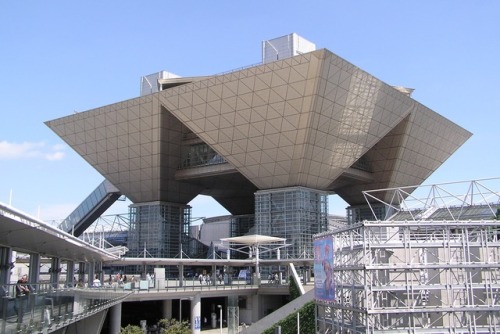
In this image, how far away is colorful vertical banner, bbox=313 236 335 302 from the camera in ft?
101

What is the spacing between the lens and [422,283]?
90.7 feet

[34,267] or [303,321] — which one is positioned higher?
[34,267]

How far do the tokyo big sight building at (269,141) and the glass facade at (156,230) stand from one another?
0.45 ft

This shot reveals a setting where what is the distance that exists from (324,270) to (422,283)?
19.4ft

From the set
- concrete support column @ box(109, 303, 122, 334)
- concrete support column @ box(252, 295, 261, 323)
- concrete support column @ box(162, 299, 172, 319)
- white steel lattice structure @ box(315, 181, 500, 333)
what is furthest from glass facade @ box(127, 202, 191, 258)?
white steel lattice structure @ box(315, 181, 500, 333)

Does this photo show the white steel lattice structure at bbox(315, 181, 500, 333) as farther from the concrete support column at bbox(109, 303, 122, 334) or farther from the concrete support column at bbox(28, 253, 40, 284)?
the concrete support column at bbox(109, 303, 122, 334)

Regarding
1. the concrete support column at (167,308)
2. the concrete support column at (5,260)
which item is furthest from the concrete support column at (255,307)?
the concrete support column at (5,260)

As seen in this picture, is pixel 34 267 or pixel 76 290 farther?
pixel 34 267

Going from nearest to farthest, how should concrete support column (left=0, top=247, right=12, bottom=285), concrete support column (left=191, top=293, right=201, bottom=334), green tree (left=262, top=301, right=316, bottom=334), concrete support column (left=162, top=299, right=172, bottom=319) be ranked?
concrete support column (left=0, top=247, right=12, bottom=285) < green tree (left=262, top=301, right=316, bottom=334) < concrete support column (left=191, top=293, right=201, bottom=334) < concrete support column (left=162, top=299, right=172, bottom=319)

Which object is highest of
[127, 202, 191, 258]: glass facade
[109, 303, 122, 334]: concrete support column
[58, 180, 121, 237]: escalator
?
[58, 180, 121, 237]: escalator

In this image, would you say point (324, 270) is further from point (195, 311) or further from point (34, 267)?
point (195, 311)

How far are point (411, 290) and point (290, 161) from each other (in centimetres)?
3397

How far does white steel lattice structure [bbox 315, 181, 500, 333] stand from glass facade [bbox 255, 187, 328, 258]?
32318 mm

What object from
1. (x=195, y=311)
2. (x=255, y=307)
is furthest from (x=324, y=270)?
(x=255, y=307)
